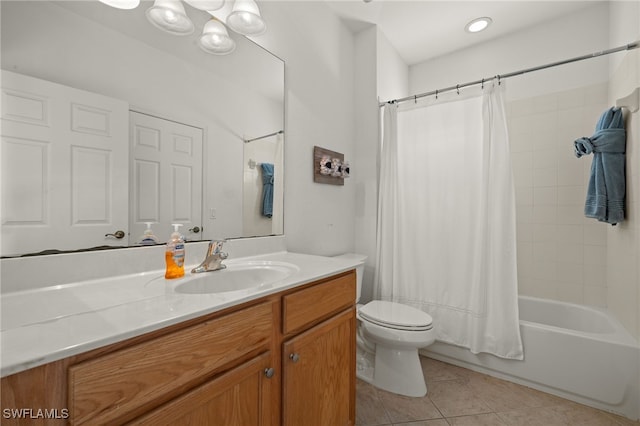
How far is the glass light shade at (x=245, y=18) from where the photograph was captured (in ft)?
4.15

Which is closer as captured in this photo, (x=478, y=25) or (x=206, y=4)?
(x=206, y=4)

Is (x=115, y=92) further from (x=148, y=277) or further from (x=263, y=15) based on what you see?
(x=263, y=15)

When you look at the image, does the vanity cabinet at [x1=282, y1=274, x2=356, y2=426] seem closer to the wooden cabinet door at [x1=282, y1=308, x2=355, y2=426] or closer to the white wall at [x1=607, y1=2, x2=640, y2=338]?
the wooden cabinet door at [x1=282, y1=308, x2=355, y2=426]

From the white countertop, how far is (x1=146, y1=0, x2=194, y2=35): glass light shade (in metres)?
0.99

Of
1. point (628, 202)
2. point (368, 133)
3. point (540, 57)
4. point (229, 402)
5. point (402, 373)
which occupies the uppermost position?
point (540, 57)

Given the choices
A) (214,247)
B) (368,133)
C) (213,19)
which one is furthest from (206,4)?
(368,133)

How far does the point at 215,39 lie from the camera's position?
1309 millimetres

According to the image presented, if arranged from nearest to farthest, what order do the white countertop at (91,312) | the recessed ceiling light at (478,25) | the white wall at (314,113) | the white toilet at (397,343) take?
the white countertop at (91,312) → the white toilet at (397,343) → the white wall at (314,113) → the recessed ceiling light at (478,25)

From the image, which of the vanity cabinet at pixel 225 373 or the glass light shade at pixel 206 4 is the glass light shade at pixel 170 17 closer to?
the glass light shade at pixel 206 4

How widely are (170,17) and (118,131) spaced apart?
1.73ft

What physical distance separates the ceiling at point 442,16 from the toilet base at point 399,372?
7.95 feet

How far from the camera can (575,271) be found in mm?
2143

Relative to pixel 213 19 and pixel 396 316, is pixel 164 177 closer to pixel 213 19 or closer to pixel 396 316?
pixel 213 19

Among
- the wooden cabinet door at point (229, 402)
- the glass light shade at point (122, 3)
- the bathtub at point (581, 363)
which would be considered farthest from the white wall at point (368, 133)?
the glass light shade at point (122, 3)
